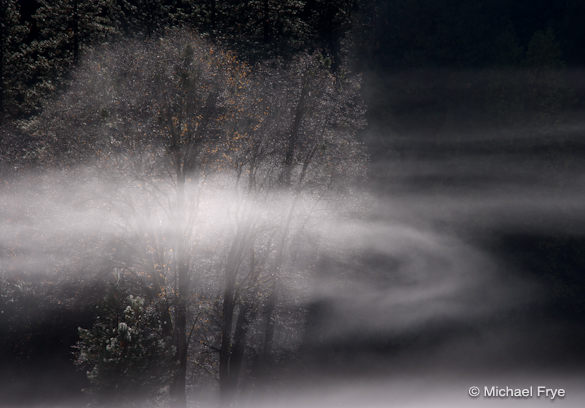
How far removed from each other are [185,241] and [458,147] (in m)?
31.0

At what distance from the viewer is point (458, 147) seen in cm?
3906

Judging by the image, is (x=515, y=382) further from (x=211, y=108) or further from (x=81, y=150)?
(x=81, y=150)

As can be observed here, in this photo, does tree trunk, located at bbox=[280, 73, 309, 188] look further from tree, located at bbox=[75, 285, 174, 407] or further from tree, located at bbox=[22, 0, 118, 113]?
tree, located at bbox=[22, 0, 118, 113]

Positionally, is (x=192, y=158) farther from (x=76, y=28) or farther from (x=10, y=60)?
(x=76, y=28)

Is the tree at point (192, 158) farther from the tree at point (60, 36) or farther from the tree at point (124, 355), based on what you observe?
the tree at point (60, 36)

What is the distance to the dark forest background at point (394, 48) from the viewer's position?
2539 cm

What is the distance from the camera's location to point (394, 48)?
3953cm

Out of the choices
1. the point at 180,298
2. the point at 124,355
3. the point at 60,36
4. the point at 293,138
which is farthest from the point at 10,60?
the point at 124,355

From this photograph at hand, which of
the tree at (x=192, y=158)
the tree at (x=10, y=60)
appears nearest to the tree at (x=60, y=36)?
the tree at (x=10, y=60)

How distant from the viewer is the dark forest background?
83.3 feet

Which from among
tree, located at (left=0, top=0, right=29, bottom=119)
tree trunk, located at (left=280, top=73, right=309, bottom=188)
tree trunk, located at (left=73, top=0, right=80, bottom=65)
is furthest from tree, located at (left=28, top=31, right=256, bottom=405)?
tree trunk, located at (left=73, top=0, right=80, bottom=65)

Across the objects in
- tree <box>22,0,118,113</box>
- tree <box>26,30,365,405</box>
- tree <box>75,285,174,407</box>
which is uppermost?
tree <box>22,0,118,113</box>

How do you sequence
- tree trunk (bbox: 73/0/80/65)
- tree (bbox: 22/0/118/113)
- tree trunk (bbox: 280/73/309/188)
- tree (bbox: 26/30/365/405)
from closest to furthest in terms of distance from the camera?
tree (bbox: 26/30/365/405), tree trunk (bbox: 280/73/309/188), tree (bbox: 22/0/118/113), tree trunk (bbox: 73/0/80/65)

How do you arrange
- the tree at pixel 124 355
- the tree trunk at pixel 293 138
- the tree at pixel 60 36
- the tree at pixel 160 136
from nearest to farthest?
the tree at pixel 124 355 < the tree at pixel 160 136 < the tree trunk at pixel 293 138 < the tree at pixel 60 36
